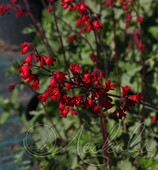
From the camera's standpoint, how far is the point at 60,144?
264 centimetres

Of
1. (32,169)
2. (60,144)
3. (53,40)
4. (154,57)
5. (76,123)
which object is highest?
(53,40)

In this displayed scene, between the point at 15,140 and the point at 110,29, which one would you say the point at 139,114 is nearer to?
the point at 110,29

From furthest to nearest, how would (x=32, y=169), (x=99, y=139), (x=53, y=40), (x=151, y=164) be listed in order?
(x=53, y=40)
(x=32, y=169)
(x=99, y=139)
(x=151, y=164)

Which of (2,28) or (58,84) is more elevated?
(2,28)

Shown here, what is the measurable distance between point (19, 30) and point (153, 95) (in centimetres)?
372

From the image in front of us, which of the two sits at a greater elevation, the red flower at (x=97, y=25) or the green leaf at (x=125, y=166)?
the red flower at (x=97, y=25)

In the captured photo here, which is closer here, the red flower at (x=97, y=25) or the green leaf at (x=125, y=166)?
the red flower at (x=97, y=25)

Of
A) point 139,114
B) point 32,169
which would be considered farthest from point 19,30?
point 139,114

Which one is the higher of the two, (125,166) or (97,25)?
(97,25)

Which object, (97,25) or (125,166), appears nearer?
(97,25)

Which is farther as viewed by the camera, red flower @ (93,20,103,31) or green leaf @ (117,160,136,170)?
green leaf @ (117,160,136,170)

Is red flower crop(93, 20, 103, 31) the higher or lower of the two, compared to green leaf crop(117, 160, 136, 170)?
higher

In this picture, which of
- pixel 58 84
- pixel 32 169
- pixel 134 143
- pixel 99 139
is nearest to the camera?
pixel 58 84

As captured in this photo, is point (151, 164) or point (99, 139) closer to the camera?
point (151, 164)
